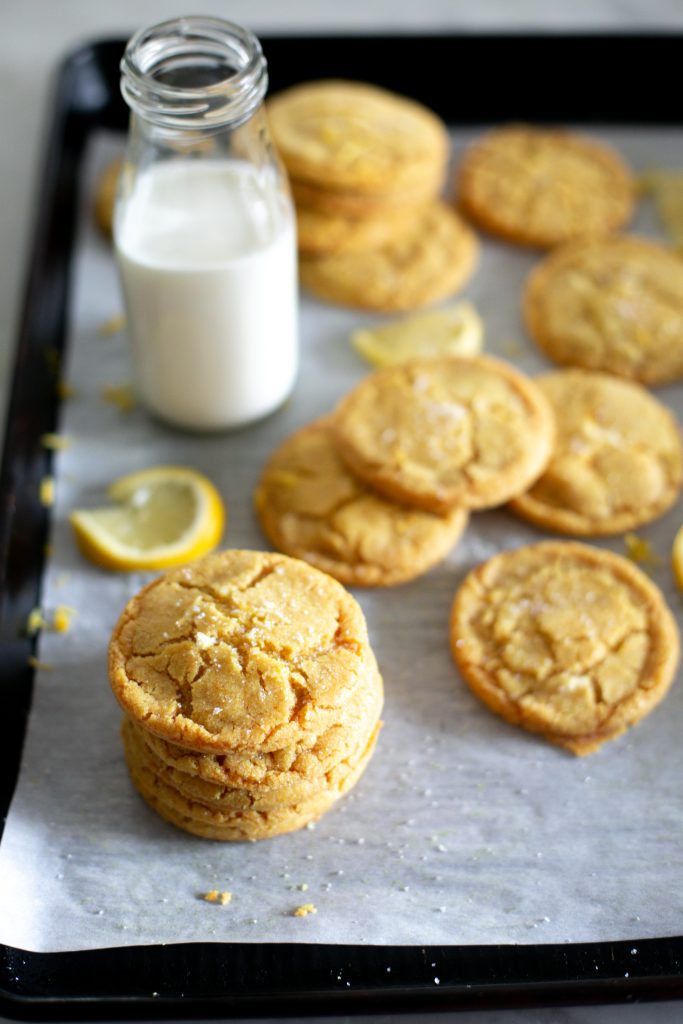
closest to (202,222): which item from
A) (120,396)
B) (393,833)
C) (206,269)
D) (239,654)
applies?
(206,269)

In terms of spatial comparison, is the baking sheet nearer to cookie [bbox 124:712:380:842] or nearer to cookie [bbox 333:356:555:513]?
cookie [bbox 124:712:380:842]

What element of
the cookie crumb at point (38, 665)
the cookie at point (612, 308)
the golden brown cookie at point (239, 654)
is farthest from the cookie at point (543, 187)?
the cookie crumb at point (38, 665)

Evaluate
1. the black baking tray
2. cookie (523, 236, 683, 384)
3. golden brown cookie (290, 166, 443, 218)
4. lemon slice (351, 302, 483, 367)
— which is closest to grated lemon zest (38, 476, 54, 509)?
the black baking tray

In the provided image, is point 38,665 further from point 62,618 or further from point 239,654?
point 239,654

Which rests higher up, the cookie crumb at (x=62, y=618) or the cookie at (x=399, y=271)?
the cookie at (x=399, y=271)

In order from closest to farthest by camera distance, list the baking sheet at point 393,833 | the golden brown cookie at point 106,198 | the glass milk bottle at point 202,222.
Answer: the baking sheet at point 393,833 → the glass milk bottle at point 202,222 → the golden brown cookie at point 106,198

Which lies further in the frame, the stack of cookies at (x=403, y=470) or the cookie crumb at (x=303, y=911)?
the stack of cookies at (x=403, y=470)

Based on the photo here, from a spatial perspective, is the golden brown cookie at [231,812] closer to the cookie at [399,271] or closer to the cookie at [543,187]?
the cookie at [399,271]
